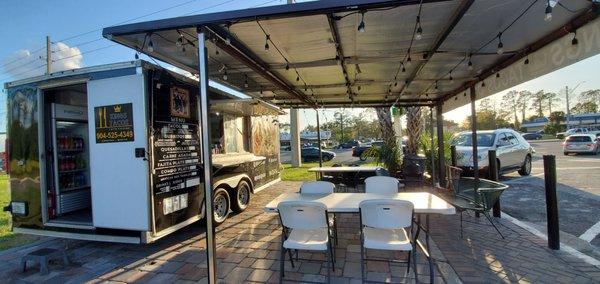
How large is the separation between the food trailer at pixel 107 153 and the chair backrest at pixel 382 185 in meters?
2.50

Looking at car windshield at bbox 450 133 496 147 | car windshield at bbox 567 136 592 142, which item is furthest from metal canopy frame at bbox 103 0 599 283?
car windshield at bbox 567 136 592 142

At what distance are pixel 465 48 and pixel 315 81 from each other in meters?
2.87

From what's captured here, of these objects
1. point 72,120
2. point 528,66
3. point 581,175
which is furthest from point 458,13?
point 581,175

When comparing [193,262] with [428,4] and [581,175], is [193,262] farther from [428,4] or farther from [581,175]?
[581,175]

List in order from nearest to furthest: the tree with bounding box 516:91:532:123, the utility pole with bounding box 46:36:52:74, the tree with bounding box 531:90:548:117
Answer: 1. the utility pole with bounding box 46:36:52:74
2. the tree with bounding box 531:90:548:117
3. the tree with bounding box 516:91:532:123

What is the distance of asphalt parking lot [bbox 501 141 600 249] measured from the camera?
4.98 m

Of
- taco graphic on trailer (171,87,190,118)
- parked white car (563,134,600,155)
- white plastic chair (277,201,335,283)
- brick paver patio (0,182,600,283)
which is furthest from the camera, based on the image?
parked white car (563,134,600,155)

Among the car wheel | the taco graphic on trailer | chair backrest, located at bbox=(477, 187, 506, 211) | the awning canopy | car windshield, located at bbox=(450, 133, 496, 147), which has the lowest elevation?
the car wheel

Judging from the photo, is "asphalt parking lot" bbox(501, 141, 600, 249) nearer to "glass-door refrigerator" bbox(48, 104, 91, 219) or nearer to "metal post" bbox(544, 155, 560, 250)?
"metal post" bbox(544, 155, 560, 250)

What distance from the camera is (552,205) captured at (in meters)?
4.02

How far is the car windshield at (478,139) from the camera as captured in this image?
9.84 meters

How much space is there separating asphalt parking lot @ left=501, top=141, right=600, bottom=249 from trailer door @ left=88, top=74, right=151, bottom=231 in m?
5.86

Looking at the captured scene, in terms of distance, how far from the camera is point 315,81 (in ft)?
20.8

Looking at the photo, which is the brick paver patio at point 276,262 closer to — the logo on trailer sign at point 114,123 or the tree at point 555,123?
the logo on trailer sign at point 114,123
